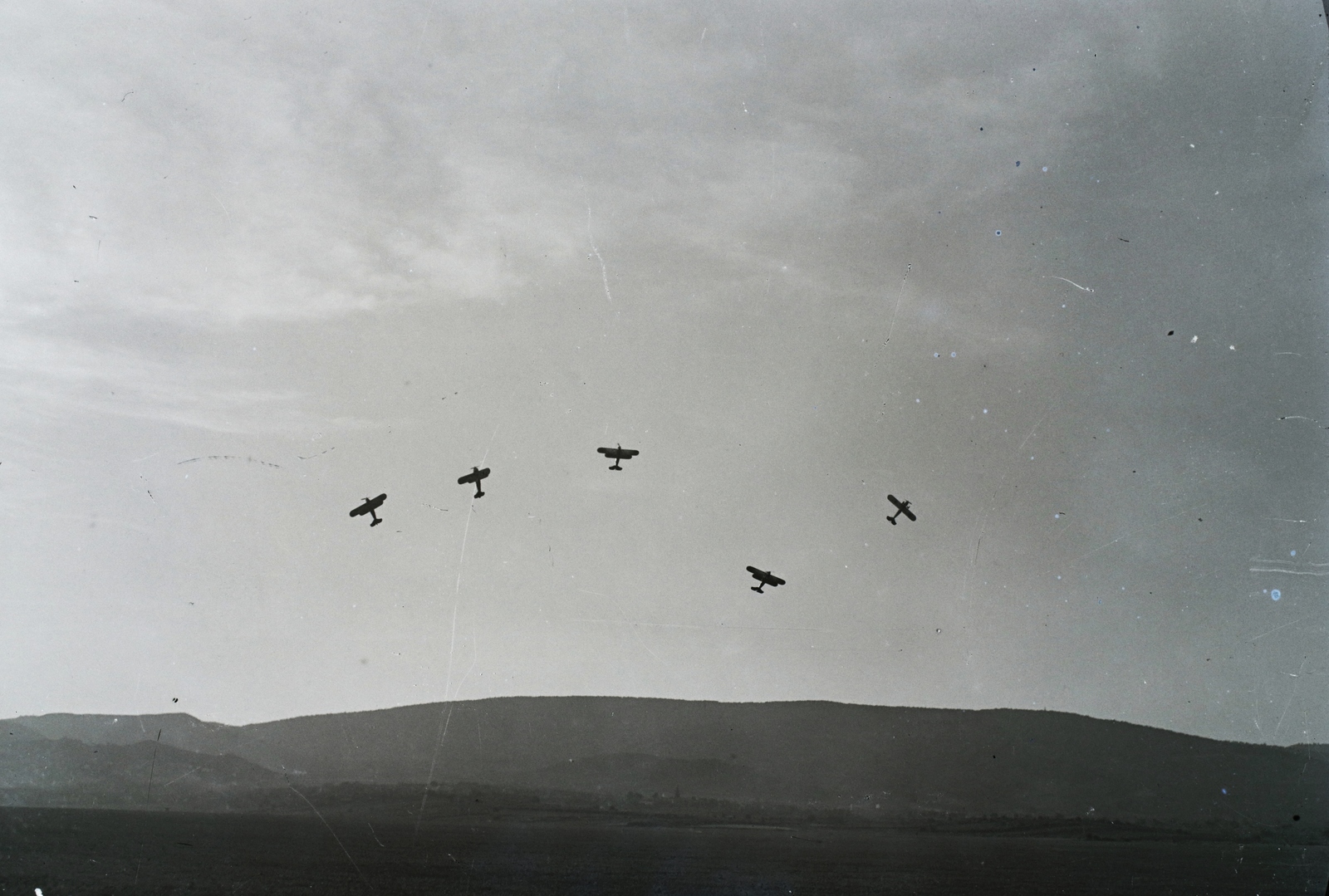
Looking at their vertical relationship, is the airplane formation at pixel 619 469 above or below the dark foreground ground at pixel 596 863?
above

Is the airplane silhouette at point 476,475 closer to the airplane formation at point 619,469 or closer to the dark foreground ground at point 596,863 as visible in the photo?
the airplane formation at point 619,469

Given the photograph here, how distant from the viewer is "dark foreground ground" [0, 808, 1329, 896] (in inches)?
1219

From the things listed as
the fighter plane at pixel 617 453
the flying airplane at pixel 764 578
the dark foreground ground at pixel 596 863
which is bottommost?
the dark foreground ground at pixel 596 863

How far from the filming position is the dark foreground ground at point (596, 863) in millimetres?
30969

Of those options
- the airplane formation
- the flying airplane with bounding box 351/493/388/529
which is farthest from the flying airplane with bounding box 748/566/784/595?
the flying airplane with bounding box 351/493/388/529

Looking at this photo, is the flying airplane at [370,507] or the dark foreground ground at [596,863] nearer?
the flying airplane at [370,507]

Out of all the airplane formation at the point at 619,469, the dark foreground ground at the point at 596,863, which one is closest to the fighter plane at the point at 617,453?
the airplane formation at the point at 619,469

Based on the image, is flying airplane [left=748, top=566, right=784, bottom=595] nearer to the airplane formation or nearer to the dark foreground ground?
the airplane formation

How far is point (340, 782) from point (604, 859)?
30573 millimetres

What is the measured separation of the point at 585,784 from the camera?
195 feet

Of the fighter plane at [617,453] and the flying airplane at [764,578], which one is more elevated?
the fighter plane at [617,453]

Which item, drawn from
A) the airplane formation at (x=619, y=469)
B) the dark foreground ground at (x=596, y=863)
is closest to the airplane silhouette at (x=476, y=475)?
the airplane formation at (x=619, y=469)

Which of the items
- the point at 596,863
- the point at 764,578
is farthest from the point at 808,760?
the point at 764,578

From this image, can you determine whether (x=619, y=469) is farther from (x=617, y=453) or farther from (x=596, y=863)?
(x=596, y=863)
